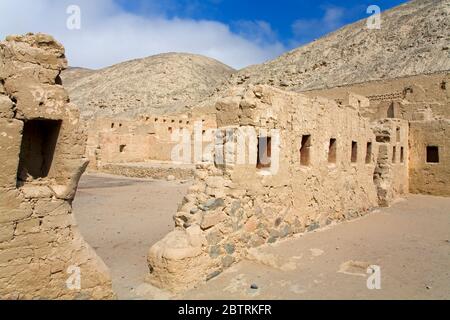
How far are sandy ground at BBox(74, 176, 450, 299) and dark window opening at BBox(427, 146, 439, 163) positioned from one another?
435 cm

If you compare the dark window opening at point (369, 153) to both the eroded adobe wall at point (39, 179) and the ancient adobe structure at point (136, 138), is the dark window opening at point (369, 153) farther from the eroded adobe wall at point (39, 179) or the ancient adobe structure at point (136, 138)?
the ancient adobe structure at point (136, 138)

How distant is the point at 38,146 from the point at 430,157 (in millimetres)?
14634

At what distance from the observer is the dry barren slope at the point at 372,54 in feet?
119

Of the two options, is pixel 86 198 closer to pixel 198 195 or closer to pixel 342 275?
pixel 198 195

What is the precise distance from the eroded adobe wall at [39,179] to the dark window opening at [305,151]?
480 centimetres

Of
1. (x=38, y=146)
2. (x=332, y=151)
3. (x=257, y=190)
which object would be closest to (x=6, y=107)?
(x=38, y=146)

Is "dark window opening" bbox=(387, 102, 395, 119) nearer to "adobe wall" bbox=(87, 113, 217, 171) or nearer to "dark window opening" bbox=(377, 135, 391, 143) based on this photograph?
"dark window opening" bbox=(377, 135, 391, 143)

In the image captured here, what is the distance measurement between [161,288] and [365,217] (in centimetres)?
645

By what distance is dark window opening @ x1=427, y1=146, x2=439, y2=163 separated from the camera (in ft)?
46.3

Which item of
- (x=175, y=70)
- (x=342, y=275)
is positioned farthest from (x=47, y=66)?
(x=175, y=70)

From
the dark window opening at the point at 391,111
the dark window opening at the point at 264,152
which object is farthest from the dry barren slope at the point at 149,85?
the dark window opening at the point at 264,152

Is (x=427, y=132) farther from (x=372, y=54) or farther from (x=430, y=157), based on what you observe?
(x=372, y=54)

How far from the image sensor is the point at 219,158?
581 cm

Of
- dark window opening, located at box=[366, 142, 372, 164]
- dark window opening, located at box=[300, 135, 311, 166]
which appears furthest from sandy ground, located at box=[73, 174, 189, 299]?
dark window opening, located at box=[366, 142, 372, 164]
